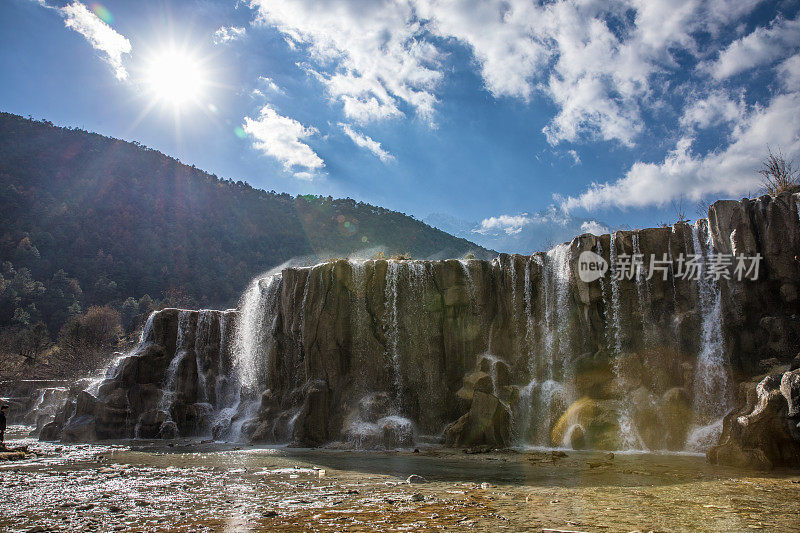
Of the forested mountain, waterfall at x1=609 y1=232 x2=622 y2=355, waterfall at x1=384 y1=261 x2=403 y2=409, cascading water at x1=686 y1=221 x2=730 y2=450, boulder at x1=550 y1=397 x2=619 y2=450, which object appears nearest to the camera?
cascading water at x1=686 y1=221 x2=730 y2=450

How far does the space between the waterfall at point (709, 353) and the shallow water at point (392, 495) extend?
5824 mm

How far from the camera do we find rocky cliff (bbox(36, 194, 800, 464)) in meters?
23.7

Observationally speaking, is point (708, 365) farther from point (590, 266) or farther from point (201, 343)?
point (201, 343)

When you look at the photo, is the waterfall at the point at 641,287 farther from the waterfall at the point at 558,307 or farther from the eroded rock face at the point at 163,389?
the eroded rock face at the point at 163,389

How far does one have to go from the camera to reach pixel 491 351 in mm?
30125

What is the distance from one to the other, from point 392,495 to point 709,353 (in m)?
19.8

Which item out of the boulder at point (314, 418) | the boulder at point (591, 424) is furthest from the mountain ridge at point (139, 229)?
the boulder at point (591, 424)

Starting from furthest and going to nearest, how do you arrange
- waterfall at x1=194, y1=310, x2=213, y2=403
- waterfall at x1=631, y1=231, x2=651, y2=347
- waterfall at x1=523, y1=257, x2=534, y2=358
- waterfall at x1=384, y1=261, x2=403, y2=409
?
waterfall at x1=194, y1=310, x2=213, y2=403 → waterfall at x1=384, y1=261, x2=403, y2=409 → waterfall at x1=523, y1=257, x2=534, y2=358 → waterfall at x1=631, y1=231, x2=651, y2=347

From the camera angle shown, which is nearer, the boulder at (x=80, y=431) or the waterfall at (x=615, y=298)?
the waterfall at (x=615, y=298)

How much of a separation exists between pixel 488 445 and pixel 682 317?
11611 mm

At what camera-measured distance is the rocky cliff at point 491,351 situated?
23.7m

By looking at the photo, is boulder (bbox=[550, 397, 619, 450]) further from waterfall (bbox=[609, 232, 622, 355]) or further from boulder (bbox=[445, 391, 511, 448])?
waterfall (bbox=[609, 232, 622, 355])

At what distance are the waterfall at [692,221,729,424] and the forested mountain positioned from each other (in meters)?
68.4

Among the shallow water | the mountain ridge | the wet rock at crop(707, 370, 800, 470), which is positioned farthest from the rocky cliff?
the mountain ridge
